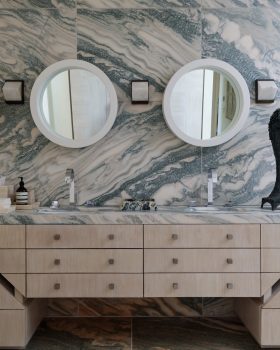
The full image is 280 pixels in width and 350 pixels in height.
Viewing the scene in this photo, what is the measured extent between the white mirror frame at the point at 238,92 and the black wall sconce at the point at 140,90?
14 centimetres

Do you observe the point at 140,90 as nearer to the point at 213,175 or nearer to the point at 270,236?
the point at 213,175

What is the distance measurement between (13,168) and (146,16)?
59.9 inches

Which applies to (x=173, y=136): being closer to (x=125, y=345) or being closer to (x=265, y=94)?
(x=265, y=94)

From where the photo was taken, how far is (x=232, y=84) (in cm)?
352

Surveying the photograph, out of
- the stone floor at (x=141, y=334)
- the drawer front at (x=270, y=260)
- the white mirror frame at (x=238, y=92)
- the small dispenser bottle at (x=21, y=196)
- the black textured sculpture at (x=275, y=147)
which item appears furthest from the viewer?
the white mirror frame at (x=238, y=92)

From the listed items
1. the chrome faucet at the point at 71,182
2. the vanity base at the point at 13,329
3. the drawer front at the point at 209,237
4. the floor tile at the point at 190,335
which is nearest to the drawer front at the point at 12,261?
the vanity base at the point at 13,329

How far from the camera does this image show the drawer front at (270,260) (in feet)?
9.64

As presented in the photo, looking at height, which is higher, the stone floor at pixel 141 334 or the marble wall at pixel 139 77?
the marble wall at pixel 139 77

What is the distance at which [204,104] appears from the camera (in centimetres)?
354

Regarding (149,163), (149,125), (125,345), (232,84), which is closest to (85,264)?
(125,345)

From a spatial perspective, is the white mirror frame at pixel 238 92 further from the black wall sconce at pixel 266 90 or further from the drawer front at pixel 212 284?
the drawer front at pixel 212 284

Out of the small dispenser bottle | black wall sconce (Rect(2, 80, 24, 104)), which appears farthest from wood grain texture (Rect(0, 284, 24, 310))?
black wall sconce (Rect(2, 80, 24, 104))

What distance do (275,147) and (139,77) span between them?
44.3 inches

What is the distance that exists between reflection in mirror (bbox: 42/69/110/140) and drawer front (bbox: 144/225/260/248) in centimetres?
104
